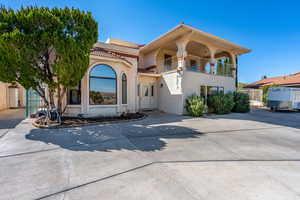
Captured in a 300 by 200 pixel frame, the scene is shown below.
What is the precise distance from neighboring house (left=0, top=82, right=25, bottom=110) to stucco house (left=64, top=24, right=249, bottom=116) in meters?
9.95

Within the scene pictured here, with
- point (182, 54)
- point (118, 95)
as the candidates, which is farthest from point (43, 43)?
point (182, 54)

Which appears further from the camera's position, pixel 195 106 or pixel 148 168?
pixel 195 106

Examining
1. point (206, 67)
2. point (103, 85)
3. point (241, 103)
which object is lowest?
point (241, 103)

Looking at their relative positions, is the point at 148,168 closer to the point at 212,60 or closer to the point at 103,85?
the point at 103,85

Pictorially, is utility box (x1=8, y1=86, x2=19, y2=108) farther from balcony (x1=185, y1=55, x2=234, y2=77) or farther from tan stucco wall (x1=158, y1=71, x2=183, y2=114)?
balcony (x1=185, y1=55, x2=234, y2=77)

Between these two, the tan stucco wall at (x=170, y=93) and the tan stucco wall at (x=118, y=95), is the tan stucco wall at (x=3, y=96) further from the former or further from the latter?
the tan stucco wall at (x=170, y=93)

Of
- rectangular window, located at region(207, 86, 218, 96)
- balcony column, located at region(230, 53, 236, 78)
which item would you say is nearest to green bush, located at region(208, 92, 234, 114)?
rectangular window, located at region(207, 86, 218, 96)

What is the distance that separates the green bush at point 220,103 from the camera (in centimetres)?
1101

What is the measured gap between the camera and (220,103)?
1099 centimetres

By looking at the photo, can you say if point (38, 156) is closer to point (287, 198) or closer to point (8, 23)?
point (287, 198)

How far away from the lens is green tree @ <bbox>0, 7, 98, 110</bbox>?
524 cm

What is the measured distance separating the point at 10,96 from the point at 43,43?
13075 mm

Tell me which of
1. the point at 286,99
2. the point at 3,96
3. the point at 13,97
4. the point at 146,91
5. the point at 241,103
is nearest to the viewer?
the point at 241,103

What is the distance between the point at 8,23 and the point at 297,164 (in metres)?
10.5
